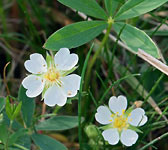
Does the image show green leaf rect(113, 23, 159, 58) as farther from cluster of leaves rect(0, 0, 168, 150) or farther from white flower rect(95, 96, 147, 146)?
white flower rect(95, 96, 147, 146)

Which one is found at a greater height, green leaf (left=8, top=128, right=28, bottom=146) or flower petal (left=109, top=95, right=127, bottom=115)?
flower petal (left=109, top=95, right=127, bottom=115)

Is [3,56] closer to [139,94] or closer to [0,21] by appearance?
[0,21]

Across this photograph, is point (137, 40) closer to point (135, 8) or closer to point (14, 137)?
point (135, 8)

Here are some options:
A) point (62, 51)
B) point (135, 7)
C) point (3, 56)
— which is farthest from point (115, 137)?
point (3, 56)

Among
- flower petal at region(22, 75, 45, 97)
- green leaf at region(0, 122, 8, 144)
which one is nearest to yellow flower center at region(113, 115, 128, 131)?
flower petal at region(22, 75, 45, 97)

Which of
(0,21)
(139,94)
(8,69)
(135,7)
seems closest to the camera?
(135,7)
